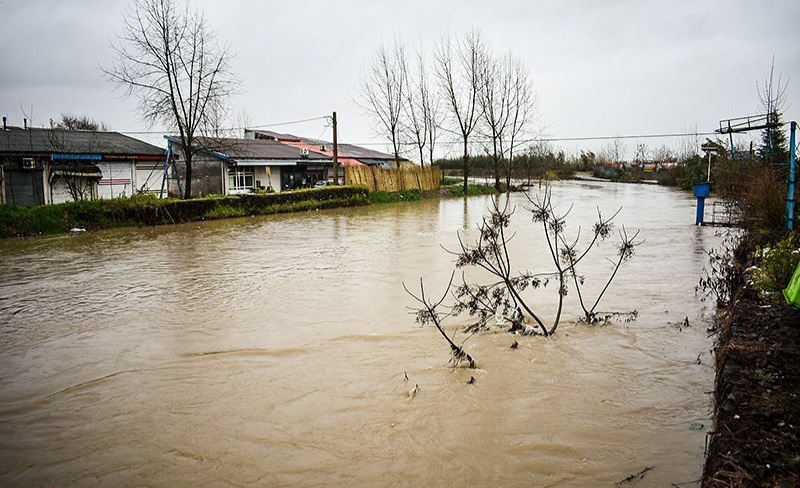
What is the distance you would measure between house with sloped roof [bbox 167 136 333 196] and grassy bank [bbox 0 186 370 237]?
6.39 metres

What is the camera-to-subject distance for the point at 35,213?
1611 centimetres

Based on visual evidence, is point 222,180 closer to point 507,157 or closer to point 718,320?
point 507,157

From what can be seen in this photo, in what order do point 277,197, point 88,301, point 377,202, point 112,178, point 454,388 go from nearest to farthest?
point 454,388
point 88,301
point 277,197
point 112,178
point 377,202

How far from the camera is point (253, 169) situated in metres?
31.9

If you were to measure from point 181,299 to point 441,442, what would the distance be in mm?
5755

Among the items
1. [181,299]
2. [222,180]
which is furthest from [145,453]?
[222,180]

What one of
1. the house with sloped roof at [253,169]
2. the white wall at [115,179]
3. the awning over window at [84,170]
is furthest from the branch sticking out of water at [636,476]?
the white wall at [115,179]

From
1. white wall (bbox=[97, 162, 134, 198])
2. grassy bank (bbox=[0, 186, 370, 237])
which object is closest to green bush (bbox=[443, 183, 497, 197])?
grassy bank (bbox=[0, 186, 370, 237])

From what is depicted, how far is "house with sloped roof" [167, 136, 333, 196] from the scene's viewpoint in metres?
30.2

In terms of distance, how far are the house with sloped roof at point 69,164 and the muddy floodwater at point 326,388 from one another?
1525 cm

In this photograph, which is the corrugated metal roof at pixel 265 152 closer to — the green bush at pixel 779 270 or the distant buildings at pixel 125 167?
the distant buildings at pixel 125 167

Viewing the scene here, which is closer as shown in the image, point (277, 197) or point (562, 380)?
point (562, 380)

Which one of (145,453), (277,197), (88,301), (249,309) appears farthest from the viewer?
(277,197)

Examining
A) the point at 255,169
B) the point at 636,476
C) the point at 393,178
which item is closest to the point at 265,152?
the point at 255,169
